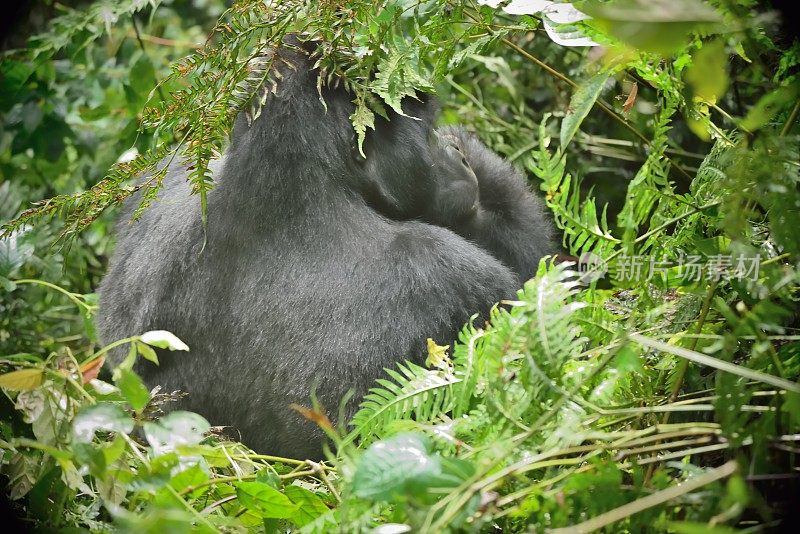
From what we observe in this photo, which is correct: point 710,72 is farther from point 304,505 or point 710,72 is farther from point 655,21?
point 304,505

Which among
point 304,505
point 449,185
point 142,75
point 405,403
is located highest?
point 142,75

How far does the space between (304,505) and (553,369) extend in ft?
1.18

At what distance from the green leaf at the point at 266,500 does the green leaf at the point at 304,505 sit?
10 mm

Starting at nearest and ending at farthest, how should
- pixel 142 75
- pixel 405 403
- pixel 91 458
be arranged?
1. pixel 91 458
2. pixel 405 403
3. pixel 142 75

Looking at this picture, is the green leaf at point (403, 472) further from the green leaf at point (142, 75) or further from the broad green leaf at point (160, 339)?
the green leaf at point (142, 75)

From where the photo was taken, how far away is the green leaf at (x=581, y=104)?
88 cm

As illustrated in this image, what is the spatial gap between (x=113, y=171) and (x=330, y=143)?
0.38m

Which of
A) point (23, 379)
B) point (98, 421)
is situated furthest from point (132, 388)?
point (23, 379)

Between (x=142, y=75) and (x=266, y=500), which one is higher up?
(x=142, y=75)

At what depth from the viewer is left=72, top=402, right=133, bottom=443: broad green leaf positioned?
761 mm

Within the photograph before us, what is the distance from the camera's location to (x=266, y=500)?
88cm

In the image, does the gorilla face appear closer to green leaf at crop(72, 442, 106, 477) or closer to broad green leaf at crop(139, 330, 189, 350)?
broad green leaf at crop(139, 330, 189, 350)

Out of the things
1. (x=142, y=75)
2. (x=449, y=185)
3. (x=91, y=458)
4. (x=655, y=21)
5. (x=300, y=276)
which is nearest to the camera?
(x=655, y=21)

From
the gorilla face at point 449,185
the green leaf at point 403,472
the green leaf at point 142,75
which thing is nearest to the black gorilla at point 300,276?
the gorilla face at point 449,185
